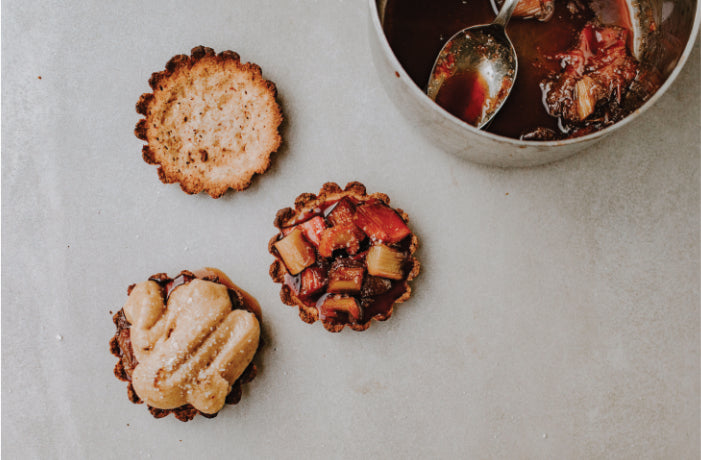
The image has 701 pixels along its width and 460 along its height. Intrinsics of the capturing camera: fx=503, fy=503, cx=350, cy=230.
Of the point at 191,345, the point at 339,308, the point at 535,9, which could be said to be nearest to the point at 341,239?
the point at 339,308

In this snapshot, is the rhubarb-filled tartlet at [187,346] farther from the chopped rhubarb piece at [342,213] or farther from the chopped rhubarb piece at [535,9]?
the chopped rhubarb piece at [535,9]

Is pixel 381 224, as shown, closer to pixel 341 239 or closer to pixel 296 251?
pixel 341 239

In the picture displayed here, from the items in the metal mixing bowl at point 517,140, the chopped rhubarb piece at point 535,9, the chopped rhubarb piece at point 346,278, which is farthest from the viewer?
the chopped rhubarb piece at point 346,278

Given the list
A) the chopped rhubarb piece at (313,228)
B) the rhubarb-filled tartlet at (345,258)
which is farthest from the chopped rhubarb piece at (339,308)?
the chopped rhubarb piece at (313,228)

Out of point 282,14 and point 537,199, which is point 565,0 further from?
point 282,14

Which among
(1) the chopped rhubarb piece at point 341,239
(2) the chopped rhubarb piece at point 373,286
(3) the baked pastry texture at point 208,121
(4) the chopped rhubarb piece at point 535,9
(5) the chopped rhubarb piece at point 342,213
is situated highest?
(4) the chopped rhubarb piece at point 535,9

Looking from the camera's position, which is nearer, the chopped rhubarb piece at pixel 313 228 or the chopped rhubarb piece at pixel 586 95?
the chopped rhubarb piece at pixel 586 95

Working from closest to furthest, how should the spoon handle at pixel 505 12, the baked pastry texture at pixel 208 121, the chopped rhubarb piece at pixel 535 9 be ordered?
1. the spoon handle at pixel 505 12
2. the chopped rhubarb piece at pixel 535 9
3. the baked pastry texture at pixel 208 121
